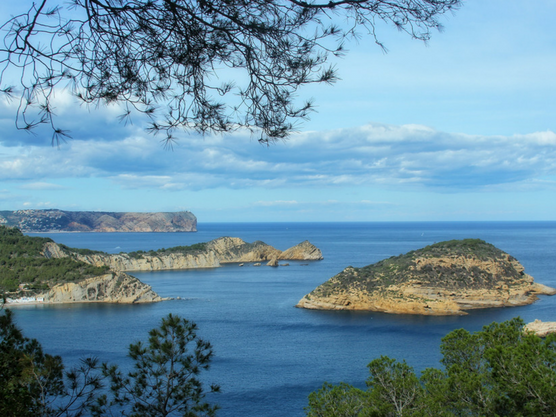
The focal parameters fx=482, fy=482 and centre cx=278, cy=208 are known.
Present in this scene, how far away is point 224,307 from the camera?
41.8 meters

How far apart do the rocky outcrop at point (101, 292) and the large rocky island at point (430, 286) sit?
15.0 m

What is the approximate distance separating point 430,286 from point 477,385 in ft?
97.7

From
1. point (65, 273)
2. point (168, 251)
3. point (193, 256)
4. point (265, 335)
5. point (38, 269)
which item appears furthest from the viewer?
point (193, 256)

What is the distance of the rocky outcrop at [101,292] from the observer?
44.0 meters

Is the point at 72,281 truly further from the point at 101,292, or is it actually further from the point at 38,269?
the point at 38,269

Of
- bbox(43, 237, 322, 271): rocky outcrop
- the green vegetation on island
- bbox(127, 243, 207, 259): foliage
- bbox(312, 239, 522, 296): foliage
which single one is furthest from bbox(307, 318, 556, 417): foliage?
bbox(127, 243, 207, 259): foliage

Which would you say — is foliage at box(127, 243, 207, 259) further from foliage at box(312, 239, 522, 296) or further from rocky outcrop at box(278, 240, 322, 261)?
foliage at box(312, 239, 522, 296)

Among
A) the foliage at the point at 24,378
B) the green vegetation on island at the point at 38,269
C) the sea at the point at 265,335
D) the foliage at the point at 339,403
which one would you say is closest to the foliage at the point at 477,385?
the foliage at the point at 339,403

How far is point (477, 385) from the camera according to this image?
962 centimetres

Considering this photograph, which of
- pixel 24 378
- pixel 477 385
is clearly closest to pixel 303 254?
pixel 477 385

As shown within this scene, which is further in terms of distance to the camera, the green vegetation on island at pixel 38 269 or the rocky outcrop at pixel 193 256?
the rocky outcrop at pixel 193 256

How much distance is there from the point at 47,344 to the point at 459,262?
31.4 metres

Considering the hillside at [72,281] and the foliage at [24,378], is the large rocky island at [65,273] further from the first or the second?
the foliage at [24,378]

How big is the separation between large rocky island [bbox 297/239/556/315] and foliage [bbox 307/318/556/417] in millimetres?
26026
